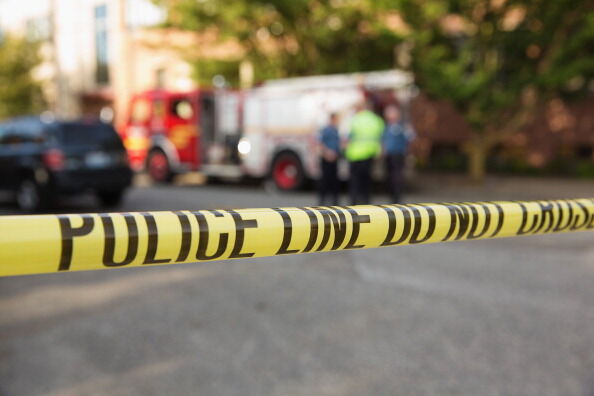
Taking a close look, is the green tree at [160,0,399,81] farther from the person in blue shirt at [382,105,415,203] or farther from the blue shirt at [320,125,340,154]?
the blue shirt at [320,125,340,154]

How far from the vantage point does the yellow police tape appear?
Answer: 1.23 m

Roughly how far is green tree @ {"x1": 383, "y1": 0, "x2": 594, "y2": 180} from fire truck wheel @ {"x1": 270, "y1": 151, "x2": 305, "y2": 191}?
12.6ft

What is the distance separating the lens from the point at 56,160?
396 inches

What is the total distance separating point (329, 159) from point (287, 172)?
12.9 feet

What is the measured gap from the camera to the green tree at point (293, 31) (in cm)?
1669

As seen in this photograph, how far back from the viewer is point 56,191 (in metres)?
10.1

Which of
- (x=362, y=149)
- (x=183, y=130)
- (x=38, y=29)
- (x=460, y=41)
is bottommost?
(x=362, y=149)

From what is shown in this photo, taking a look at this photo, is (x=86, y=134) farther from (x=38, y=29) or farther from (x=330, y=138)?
(x=38, y=29)

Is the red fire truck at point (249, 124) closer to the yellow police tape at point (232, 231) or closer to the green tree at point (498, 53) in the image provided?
the green tree at point (498, 53)

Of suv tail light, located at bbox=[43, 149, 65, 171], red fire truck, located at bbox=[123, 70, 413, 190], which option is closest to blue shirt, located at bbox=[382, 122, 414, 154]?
red fire truck, located at bbox=[123, 70, 413, 190]

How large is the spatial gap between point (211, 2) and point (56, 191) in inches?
370

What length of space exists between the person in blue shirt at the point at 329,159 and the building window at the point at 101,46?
87.8ft

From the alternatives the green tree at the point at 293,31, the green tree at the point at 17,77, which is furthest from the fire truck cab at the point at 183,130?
the green tree at the point at 17,77

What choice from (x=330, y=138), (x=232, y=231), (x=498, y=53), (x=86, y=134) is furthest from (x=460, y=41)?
(x=232, y=231)
